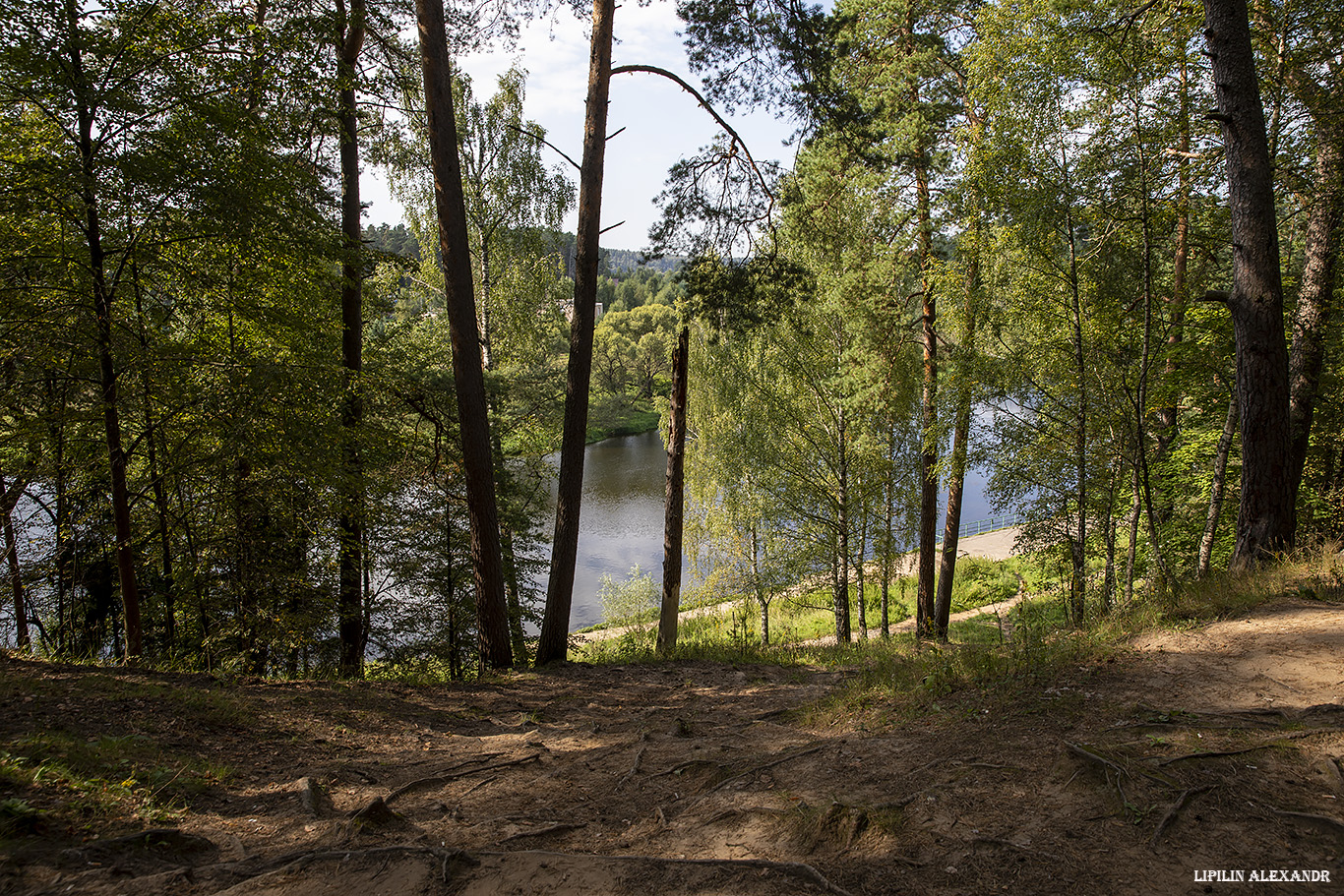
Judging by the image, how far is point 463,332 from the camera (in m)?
6.86

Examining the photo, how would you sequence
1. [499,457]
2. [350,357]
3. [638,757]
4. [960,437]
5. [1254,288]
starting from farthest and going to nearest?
[499,457] < [960,437] < [350,357] < [1254,288] < [638,757]

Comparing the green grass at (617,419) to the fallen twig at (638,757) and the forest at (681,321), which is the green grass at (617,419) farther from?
the fallen twig at (638,757)

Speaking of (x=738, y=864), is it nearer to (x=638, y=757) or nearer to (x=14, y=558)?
(x=638, y=757)

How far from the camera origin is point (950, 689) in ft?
14.0

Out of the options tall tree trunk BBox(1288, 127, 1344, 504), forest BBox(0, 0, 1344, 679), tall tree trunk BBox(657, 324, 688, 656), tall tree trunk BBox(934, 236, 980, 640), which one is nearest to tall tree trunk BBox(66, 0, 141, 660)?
forest BBox(0, 0, 1344, 679)

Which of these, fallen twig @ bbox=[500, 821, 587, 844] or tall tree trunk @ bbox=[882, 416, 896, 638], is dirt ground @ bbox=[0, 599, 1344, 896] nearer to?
fallen twig @ bbox=[500, 821, 587, 844]

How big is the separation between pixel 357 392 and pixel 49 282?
3104 millimetres

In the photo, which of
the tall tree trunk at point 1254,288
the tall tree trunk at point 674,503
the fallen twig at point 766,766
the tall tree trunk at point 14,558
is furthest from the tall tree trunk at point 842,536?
the tall tree trunk at point 14,558

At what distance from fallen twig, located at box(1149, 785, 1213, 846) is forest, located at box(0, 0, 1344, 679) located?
3862 mm

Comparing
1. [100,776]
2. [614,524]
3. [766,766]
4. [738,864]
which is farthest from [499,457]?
[614,524]

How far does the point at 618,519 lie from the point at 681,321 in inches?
683

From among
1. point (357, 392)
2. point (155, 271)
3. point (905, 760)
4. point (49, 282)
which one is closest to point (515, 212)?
point (357, 392)

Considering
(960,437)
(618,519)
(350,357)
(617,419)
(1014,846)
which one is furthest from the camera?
(617,419)

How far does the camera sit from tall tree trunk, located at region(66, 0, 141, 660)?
16.0 ft
